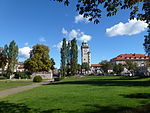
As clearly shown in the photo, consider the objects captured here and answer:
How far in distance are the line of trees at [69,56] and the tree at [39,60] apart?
8.52 meters

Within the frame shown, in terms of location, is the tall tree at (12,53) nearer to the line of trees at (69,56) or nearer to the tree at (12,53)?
the tree at (12,53)

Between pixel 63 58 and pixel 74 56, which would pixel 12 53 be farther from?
pixel 74 56

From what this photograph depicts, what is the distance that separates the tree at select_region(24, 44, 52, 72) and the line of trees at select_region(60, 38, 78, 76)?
852cm

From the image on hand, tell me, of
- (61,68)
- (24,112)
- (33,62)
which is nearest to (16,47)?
(33,62)

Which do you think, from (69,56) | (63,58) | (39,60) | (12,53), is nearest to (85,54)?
(69,56)

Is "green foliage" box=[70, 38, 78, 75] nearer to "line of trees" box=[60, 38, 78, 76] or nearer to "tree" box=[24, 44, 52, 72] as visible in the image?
"line of trees" box=[60, 38, 78, 76]

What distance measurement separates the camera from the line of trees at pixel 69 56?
249 feet

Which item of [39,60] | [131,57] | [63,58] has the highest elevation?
[131,57]

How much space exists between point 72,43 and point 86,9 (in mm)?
75805

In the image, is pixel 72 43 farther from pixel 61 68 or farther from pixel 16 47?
pixel 16 47

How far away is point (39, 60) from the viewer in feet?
210

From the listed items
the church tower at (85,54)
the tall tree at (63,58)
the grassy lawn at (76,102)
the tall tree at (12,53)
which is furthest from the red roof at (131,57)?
the grassy lawn at (76,102)

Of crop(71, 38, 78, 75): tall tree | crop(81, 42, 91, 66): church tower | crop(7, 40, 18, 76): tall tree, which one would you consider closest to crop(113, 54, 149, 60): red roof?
crop(81, 42, 91, 66): church tower

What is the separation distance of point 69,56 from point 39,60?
19198mm
